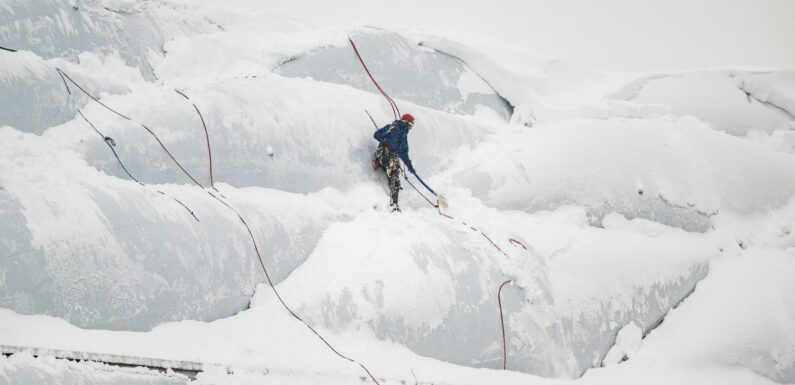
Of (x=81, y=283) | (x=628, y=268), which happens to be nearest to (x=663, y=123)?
(x=628, y=268)

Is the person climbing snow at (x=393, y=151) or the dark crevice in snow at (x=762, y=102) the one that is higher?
the dark crevice in snow at (x=762, y=102)

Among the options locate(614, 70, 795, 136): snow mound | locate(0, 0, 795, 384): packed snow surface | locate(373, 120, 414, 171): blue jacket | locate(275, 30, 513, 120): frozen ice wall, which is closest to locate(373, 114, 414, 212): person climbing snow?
locate(373, 120, 414, 171): blue jacket

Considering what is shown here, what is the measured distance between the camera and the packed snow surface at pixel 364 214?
183 inches

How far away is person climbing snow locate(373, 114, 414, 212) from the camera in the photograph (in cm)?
699

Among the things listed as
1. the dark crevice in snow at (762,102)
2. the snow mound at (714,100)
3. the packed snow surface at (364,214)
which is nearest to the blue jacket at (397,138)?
the packed snow surface at (364,214)

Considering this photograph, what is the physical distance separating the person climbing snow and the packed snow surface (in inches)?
12.1

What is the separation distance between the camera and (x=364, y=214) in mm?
6641

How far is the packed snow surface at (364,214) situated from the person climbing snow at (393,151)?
31cm

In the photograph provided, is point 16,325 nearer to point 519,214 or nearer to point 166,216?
point 166,216

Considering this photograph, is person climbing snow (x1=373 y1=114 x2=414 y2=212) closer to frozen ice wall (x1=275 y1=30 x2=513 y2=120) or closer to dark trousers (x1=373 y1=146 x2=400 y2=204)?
dark trousers (x1=373 y1=146 x2=400 y2=204)

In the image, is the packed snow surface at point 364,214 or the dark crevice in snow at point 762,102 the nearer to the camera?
the packed snow surface at point 364,214

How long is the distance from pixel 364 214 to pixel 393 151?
3.34ft

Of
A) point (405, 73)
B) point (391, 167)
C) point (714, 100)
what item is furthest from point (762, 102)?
point (391, 167)

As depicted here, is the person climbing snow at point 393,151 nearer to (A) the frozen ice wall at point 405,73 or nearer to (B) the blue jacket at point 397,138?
(B) the blue jacket at point 397,138
